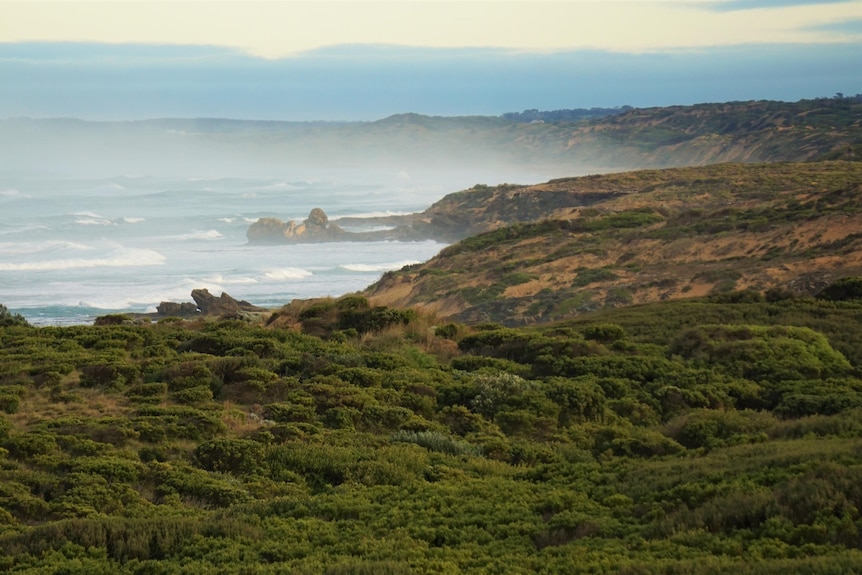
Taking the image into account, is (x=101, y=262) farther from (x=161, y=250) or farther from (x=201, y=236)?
(x=201, y=236)

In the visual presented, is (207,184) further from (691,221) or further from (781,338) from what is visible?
(781,338)

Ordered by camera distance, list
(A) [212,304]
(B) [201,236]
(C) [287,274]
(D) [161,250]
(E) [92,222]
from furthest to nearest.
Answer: (E) [92,222] → (B) [201,236] → (D) [161,250] → (C) [287,274] → (A) [212,304]

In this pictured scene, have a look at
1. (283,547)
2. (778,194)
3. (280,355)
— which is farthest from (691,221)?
(283,547)

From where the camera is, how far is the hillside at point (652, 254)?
29.5 m

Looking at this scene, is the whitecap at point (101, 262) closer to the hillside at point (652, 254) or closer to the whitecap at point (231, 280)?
the whitecap at point (231, 280)

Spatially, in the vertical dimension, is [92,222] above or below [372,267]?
above

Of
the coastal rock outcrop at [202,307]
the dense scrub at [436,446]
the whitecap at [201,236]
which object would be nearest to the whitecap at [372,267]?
the whitecap at [201,236]

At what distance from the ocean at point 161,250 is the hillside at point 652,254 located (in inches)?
444

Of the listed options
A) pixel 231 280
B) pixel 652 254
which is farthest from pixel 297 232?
pixel 652 254

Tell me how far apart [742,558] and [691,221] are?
34399mm

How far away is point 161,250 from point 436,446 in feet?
195

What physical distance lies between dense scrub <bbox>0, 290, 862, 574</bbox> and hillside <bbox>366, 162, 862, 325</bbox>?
1025 cm

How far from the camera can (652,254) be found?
→ 35500 millimetres

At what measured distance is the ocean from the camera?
4844cm
